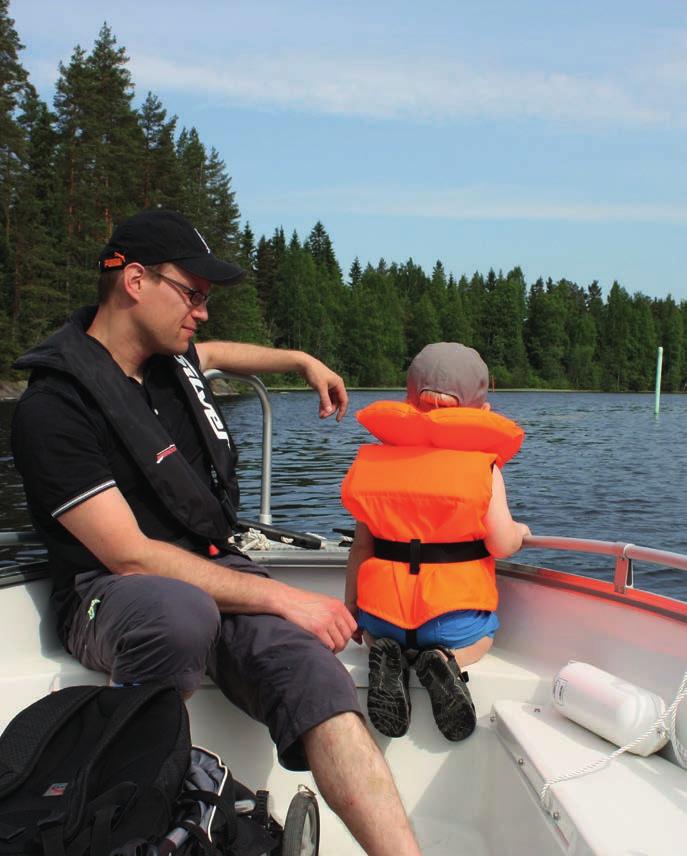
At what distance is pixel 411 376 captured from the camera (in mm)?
2539

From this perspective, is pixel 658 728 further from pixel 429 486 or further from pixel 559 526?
pixel 559 526

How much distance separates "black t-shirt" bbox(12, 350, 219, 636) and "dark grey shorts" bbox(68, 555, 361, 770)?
0.51 ft

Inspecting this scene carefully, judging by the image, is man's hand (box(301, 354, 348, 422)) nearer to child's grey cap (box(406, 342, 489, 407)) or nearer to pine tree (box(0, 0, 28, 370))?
child's grey cap (box(406, 342, 489, 407))

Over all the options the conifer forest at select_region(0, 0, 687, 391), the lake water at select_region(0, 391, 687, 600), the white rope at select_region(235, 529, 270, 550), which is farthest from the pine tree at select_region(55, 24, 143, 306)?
the white rope at select_region(235, 529, 270, 550)

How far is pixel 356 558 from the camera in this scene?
261 cm

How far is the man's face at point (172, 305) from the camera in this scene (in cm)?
231

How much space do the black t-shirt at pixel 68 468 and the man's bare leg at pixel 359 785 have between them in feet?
2.34

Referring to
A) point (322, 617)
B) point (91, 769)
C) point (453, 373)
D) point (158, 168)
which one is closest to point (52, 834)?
point (91, 769)

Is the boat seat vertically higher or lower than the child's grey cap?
lower

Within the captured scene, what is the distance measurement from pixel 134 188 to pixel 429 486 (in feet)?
137

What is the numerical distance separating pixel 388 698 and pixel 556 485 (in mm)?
15075

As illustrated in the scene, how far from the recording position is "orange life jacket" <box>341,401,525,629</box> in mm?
2369

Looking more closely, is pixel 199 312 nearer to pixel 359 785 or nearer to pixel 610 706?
pixel 359 785

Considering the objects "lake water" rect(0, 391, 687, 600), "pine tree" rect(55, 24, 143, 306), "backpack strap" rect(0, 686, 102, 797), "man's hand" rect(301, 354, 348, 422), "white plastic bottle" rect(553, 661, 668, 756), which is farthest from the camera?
"pine tree" rect(55, 24, 143, 306)
